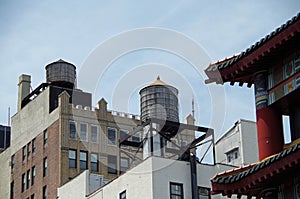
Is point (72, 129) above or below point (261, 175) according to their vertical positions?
above

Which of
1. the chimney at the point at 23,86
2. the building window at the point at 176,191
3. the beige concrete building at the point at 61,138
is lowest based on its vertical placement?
the building window at the point at 176,191

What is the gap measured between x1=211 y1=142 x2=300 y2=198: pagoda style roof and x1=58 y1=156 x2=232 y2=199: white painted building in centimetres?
3279

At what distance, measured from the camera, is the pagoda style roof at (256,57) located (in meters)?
29.2

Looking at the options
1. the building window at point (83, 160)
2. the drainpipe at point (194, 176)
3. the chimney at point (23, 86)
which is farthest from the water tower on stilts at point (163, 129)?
the chimney at point (23, 86)

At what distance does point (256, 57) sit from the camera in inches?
1207

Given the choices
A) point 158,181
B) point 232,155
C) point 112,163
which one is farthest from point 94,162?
point 158,181

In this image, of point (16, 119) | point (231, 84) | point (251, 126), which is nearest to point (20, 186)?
point (16, 119)

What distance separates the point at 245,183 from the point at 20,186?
7412cm

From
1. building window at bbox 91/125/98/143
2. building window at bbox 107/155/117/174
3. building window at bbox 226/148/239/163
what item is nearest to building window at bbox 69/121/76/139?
building window at bbox 91/125/98/143

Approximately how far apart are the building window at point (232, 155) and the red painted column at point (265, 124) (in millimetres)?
46492

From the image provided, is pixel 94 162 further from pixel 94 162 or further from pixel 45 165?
pixel 45 165

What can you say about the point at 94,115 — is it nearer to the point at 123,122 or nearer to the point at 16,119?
the point at 123,122

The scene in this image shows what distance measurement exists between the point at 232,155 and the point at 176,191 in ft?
50.3

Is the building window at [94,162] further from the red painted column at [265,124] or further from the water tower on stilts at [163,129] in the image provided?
the red painted column at [265,124]
